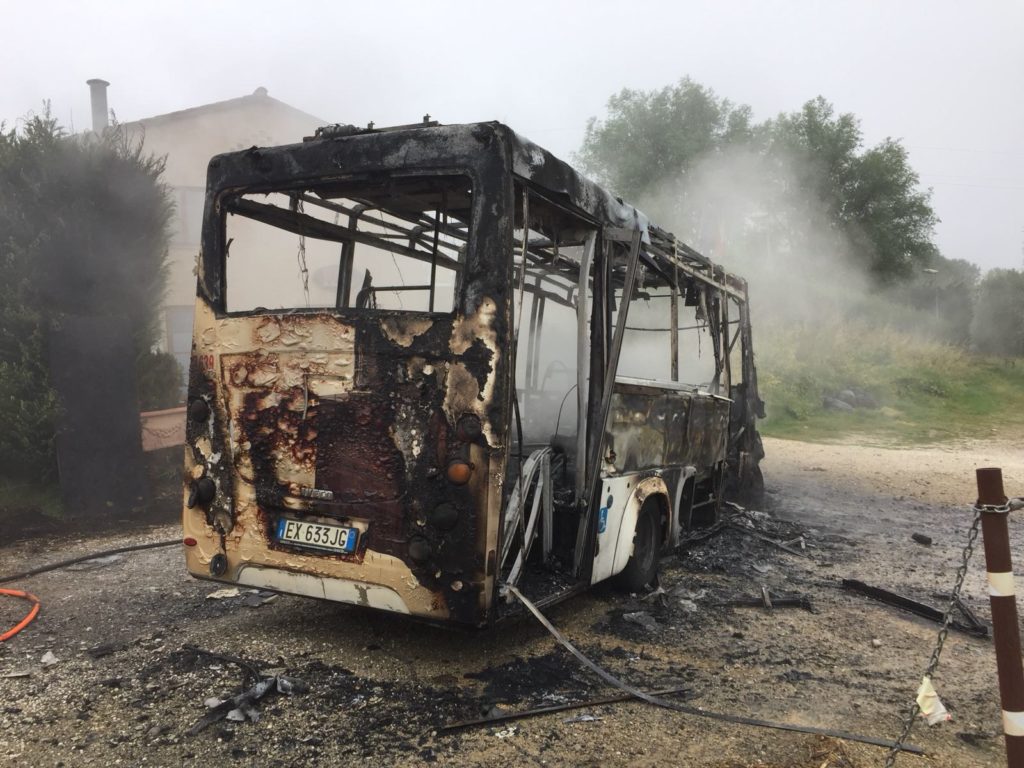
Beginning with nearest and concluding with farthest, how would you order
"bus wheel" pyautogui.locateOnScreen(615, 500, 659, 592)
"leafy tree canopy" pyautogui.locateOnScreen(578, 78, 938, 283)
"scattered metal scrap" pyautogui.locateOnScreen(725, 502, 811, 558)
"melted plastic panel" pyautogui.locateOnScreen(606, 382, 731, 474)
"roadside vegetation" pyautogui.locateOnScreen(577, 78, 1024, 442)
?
"melted plastic panel" pyautogui.locateOnScreen(606, 382, 731, 474) < "bus wheel" pyautogui.locateOnScreen(615, 500, 659, 592) < "scattered metal scrap" pyautogui.locateOnScreen(725, 502, 811, 558) < "roadside vegetation" pyautogui.locateOnScreen(577, 78, 1024, 442) < "leafy tree canopy" pyautogui.locateOnScreen(578, 78, 938, 283)

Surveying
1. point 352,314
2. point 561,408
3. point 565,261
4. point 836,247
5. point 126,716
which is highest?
point 836,247

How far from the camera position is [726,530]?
8141 mm

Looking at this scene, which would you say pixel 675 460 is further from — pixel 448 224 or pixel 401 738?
pixel 401 738

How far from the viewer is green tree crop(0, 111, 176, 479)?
854 cm

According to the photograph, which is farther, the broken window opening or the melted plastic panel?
the melted plastic panel

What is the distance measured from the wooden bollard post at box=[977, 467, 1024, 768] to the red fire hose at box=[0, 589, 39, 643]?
5111mm

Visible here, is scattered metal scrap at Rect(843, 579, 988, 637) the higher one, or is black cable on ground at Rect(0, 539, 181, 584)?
scattered metal scrap at Rect(843, 579, 988, 637)

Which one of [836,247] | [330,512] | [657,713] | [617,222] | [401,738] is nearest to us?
[401,738]

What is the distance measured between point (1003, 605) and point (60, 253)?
986cm

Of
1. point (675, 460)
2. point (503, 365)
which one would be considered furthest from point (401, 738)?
point (675, 460)

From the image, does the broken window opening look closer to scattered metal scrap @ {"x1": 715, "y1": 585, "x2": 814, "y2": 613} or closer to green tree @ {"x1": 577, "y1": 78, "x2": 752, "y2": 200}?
scattered metal scrap @ {"x1": 715, "y1": 585, "x2": 814, "y2": 613}

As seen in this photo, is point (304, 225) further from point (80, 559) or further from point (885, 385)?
point (885, 385)

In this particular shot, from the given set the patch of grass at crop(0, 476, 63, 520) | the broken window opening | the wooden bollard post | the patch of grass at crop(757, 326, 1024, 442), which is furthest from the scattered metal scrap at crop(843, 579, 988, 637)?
the patch of grass at crop(757, 326, 1024, 442)

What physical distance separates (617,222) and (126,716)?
156 inches
